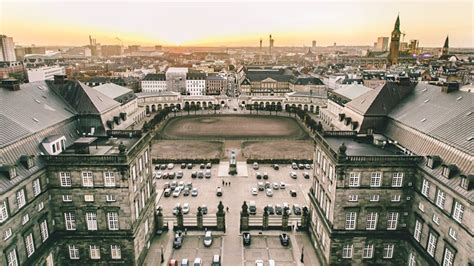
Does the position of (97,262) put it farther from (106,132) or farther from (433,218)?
(433,218)

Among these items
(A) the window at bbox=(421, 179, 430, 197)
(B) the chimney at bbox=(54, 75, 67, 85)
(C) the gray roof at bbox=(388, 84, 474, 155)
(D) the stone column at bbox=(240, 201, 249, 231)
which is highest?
(B) the chimney at bbox=(54, 75, 67, 85)

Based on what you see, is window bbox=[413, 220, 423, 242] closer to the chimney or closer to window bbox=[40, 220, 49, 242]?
window bbox=[40, 220, 49, 242]

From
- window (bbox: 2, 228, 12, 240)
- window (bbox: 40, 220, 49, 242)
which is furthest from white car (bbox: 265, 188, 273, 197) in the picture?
window (bbox: 2, 228, 12, 240)

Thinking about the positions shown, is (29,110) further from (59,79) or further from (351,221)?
(351,221)

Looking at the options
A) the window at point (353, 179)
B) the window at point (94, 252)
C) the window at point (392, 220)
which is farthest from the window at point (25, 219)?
the window at point (392, 220)

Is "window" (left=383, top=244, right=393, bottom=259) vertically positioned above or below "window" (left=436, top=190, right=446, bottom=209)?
below

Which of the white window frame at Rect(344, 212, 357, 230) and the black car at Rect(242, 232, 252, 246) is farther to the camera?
the black car at Rect(242, 232, 252, 246)

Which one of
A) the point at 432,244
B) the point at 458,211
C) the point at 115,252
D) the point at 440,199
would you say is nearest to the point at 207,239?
the point at 115,252
